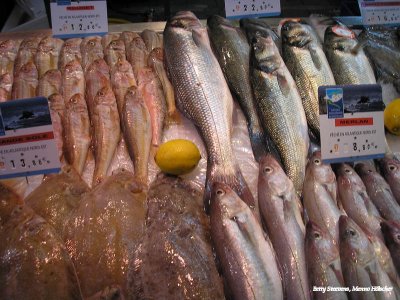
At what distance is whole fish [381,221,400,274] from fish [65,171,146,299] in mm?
1041

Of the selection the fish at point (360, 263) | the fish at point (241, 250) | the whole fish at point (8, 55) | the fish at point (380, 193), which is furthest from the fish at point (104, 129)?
the fish at point (380, 193)

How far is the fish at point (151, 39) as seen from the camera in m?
2.48

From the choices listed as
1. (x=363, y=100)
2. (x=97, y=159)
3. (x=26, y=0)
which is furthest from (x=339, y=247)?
(x=26, y=0)

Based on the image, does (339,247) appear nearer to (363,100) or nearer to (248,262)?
(248,262)

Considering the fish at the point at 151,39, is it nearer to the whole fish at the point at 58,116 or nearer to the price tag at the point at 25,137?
the whole fish at the point at 58,116

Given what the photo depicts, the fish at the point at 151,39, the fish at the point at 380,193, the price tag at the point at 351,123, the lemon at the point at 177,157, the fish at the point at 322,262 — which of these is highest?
the fish at the point at 151,39

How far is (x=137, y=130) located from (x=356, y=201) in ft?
3.67

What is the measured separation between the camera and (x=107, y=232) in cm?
159

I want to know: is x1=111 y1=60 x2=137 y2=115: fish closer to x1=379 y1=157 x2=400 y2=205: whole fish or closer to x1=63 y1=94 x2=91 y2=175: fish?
x1=63 y1=94 x2=91 y2=175: fish

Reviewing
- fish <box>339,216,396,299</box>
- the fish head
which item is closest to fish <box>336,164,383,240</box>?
the fish head

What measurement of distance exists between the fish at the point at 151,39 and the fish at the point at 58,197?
1.03m

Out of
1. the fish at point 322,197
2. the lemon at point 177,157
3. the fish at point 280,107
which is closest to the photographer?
the fish at point 322,197

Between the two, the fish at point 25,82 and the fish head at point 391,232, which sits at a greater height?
the fish at point 25,82

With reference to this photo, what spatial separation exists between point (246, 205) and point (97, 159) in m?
0.79
